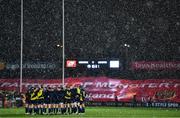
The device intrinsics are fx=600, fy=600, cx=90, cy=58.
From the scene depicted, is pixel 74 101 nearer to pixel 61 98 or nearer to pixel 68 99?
pixel 68 99

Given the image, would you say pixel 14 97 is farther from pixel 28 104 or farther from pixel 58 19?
pixel 58 19

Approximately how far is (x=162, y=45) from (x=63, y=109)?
41.9m

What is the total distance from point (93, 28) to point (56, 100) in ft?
154

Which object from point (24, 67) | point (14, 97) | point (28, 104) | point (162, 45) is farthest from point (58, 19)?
point (28, 104)

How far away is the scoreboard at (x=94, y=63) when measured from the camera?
43844 mm

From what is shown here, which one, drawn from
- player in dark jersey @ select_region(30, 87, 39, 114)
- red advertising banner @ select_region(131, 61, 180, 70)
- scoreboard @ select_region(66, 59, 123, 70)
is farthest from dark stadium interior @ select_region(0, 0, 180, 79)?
player in dark jersey @ select_region(30, 87, 39, 114)

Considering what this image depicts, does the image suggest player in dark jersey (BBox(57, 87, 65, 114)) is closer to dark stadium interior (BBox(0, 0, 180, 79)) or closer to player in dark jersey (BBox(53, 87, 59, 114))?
player in dark jersey (BBox(53, 87, 59, 114))

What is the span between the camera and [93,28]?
77.9 meters

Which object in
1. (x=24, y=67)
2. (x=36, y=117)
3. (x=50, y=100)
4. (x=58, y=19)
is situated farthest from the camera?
(x=58, y=19)

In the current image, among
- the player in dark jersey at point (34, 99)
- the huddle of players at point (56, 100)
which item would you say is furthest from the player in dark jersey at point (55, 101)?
the player in dark jersey at point (34, 99)

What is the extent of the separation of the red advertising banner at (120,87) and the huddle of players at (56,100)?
1186 centimetres

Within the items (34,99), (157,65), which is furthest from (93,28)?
(34,99)

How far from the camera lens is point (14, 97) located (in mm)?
42031

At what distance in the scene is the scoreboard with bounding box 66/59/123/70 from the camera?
43844 millimetres
